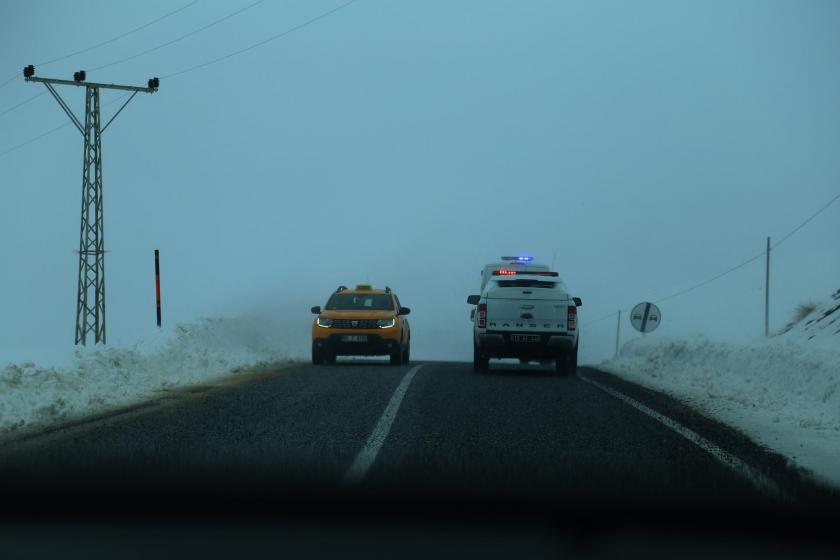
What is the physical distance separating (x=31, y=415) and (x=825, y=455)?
855 cm

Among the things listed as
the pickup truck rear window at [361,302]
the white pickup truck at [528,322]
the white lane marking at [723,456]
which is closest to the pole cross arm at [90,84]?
the pickup truck rear window at [361,302]

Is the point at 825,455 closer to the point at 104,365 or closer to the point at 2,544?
the point at 2,544

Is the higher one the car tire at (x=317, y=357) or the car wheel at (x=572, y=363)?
the car wheel at (x=572, y=363)

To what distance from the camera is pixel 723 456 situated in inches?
365

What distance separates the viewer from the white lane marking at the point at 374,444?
25.8ft

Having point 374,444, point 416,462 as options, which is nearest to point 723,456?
point 416,462

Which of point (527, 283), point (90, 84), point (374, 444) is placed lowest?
point (374, 444)

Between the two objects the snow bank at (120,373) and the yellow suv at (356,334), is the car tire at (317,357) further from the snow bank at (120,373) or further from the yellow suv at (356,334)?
the snow bank at (120,373)

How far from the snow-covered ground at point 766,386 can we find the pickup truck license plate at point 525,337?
6.85 ft

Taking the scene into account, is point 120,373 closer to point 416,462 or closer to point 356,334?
point 356,334

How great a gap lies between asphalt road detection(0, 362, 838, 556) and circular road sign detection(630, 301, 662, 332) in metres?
11.9

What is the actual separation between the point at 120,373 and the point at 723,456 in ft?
34.4

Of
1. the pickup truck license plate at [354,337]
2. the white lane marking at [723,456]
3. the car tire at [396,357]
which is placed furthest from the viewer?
the car tire at [396,357]

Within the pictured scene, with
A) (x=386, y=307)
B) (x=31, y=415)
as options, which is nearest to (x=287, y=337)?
(x=386, y=307)
